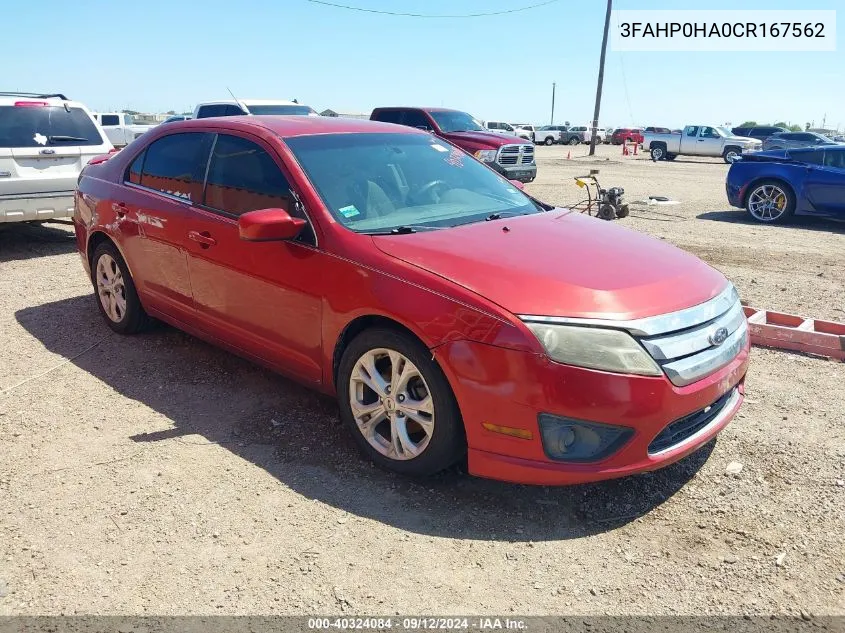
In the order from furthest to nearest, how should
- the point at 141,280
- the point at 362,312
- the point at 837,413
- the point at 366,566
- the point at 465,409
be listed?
the point at 141,280 < the point at 837,413 < the point at 362,312 < the point at 465,409 < the point at 366,566

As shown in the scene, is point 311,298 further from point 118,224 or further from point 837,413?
point 837,413

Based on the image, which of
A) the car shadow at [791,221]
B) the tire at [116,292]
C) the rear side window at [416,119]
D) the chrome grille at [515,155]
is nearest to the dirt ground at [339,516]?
the tire at [116,292]

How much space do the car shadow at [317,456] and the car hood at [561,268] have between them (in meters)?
0.94

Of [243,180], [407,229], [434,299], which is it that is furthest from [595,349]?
[243,180]

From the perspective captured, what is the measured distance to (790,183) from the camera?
1113cm

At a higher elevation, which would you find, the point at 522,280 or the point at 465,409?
the point at 522,280

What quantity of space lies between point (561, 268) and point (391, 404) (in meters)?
1.02

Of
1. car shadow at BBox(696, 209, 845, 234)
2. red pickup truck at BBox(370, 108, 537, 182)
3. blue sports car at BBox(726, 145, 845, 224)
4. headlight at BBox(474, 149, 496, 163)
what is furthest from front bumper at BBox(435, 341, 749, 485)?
headlight at BBox(474, 149, 496, 163)

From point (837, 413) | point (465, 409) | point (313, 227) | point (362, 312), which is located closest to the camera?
point (465, 409)

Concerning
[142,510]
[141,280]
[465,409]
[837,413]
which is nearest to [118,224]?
[141,280]

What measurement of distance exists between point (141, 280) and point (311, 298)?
203 centimetres

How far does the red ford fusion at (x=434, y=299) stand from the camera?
9.41ft

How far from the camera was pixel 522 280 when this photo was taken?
306cm

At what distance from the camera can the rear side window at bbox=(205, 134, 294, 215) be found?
3.89 m
